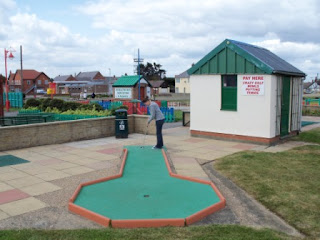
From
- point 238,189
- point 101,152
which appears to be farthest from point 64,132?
point 238,189

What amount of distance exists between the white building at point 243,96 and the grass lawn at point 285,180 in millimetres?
1740

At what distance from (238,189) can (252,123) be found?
546 cm

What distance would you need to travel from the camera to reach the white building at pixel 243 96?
11.6 meters

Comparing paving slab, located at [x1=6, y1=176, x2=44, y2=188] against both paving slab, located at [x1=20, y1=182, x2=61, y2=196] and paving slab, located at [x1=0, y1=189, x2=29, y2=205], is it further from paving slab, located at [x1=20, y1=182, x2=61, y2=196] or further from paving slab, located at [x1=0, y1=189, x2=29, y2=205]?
paving slab, located at [x1=0, y1=189, x2=29, y2=205]

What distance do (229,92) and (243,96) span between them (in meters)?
0.63

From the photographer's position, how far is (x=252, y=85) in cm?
1178

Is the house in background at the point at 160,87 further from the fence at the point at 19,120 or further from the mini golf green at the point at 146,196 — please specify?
the mini golf green at the point at 146,196

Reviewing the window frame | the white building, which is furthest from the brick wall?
the window frame

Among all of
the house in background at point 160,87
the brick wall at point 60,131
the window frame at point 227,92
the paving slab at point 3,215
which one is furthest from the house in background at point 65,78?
the paving slab at point 3,215

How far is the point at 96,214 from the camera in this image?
203 inches

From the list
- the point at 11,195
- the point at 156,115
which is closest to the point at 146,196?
the point at 11,195

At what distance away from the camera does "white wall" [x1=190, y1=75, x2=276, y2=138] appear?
38.0 ft

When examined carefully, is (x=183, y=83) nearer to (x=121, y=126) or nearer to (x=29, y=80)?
(x=29, y=80)

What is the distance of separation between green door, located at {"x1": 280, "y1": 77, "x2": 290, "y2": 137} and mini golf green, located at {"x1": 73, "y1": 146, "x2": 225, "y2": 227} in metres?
6.30
